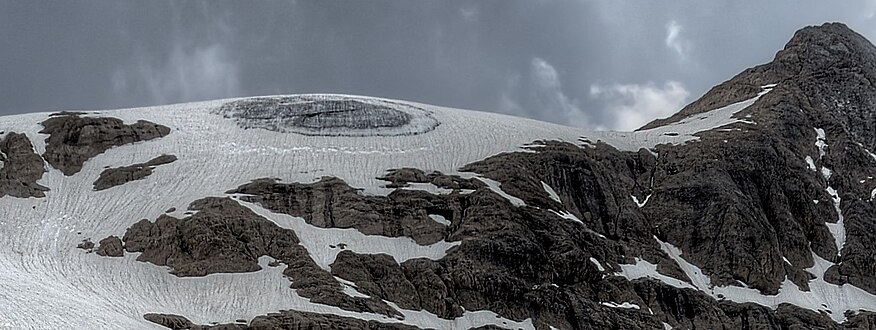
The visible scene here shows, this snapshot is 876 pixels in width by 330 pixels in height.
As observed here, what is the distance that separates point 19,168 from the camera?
8869 centimetres

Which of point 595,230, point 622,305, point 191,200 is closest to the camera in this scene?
point 622,305

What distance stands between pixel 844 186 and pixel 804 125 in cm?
993

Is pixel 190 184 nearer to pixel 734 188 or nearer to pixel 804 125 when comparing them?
pixel 734 188

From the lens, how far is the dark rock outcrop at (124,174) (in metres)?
89.1

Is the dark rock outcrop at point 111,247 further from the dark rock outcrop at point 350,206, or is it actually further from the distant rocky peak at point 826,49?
the distant rocky peak at point 826,49

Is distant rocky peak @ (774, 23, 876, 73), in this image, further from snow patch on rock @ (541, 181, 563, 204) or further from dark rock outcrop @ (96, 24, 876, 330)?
snow patch on rock @ (541, 181, 563, 204)

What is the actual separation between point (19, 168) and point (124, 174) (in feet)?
30.5

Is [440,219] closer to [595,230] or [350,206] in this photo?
[350,206]

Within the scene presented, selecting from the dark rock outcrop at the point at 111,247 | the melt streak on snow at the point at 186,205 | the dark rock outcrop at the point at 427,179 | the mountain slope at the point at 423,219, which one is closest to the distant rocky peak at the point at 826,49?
the mountain slope at the point at 423,219

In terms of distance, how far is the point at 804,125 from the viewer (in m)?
117

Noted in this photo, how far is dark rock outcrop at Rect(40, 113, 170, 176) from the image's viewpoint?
91.9 meters

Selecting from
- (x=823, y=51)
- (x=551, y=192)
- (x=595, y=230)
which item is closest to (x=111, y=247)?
(x=551, y=192)

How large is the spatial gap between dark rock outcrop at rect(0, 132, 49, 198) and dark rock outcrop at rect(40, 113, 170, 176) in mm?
1656

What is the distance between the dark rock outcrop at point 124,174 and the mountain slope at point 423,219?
32 cm
